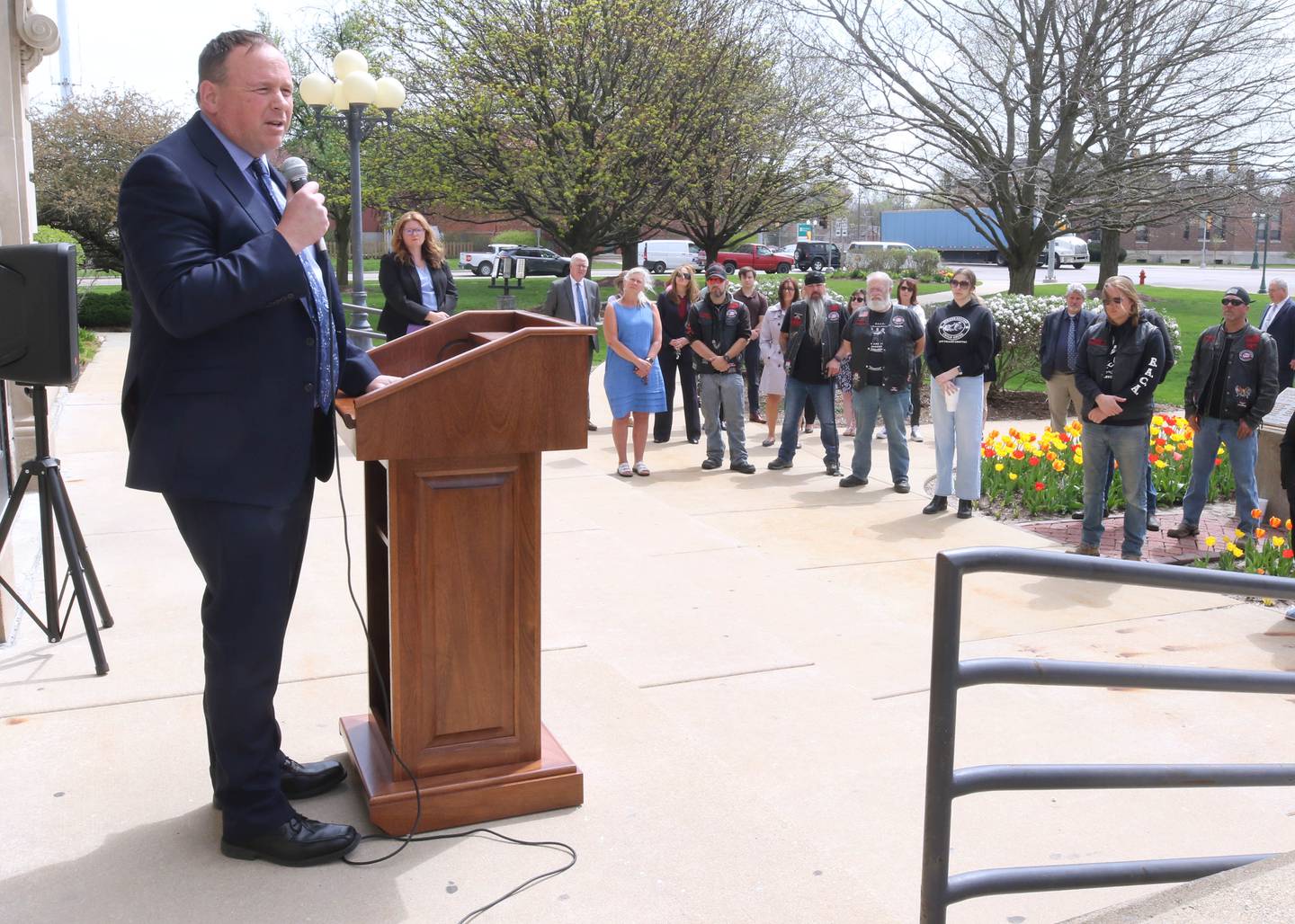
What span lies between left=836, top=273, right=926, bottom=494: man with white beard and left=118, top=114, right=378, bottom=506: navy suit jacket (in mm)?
7508

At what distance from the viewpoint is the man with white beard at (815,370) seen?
10.8 metres

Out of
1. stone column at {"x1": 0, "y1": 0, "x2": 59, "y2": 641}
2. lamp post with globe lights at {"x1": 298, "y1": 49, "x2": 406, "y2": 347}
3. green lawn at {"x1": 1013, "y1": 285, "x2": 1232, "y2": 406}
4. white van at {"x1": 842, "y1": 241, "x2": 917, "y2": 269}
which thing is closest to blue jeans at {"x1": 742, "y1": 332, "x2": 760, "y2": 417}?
green lawn at {"x1": 1013, "y1": 285, "x2": 1232, "y2": 406}

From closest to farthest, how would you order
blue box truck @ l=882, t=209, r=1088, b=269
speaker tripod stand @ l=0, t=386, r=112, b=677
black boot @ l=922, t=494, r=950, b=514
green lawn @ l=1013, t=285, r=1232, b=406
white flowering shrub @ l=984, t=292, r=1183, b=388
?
speaker tripod stand @ l=0, t=386, r=112, b=677 → black boot @ l=922, t=494, r=950, b=514 → white flowering shrub @ l=984, t=292, r=1183, b=388 → green lawn @ l=1013, t=285, r=1232, b=406 → blue box truck @ l=882, t=209, r=1088, b=269

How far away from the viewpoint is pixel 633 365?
10.3m

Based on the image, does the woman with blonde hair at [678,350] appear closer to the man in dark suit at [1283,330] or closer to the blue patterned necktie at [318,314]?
the man in dark suit at [1283,330]

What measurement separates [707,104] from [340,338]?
84.8 ft

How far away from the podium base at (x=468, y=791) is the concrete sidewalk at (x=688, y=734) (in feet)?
0.20

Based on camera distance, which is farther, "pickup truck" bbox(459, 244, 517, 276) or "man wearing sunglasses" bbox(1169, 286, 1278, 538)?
"pickup truck" bbox(459, 244, 517, 276)

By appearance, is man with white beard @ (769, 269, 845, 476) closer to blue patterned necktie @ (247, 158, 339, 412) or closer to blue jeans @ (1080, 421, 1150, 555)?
blue jeans @ (1080, 421, 1150, 555)

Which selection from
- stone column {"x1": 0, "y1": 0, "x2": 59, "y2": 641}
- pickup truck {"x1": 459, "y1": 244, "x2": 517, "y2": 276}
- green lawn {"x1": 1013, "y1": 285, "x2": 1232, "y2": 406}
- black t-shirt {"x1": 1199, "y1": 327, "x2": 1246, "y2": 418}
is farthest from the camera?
pickup truck {"x1": 459, "y1": 244, "x2": 517, "y2": 276}

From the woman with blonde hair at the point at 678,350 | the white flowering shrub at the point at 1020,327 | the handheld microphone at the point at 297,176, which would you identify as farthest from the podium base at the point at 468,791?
the white flowering shrub at the point at 1020,327

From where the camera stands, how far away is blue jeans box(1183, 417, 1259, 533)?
8445 mm

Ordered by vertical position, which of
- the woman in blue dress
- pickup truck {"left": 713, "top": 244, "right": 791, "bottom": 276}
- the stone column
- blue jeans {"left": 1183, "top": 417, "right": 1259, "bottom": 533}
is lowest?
blue jeans {"left": 1183, "top": 417, "right": 1259, "bottom": 533}

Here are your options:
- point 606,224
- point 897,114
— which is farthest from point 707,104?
point 897,114
